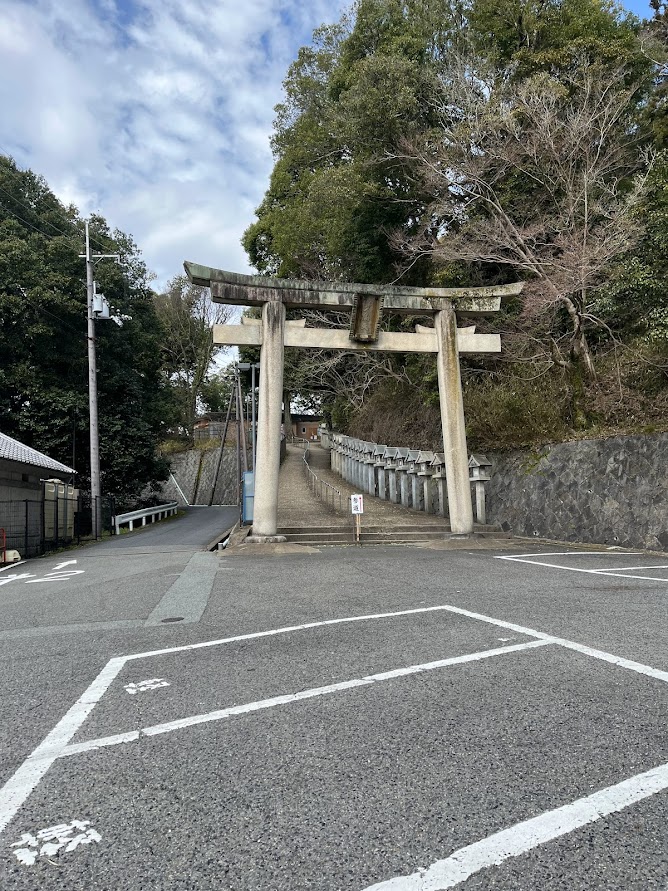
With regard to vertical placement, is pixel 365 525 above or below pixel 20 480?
below

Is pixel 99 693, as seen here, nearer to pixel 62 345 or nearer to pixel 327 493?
pixel 327 493

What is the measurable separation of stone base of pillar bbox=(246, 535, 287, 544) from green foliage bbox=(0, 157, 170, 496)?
13771mm

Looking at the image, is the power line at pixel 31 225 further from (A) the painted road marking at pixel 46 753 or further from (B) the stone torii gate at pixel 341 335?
(A) the painted road marking at pixel 46 753

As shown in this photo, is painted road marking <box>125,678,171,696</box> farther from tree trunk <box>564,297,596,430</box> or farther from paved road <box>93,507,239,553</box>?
tree trunk <box>564,297,596,430</box>

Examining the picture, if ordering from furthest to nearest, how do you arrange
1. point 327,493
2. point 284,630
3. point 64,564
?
point 327,493, point 64,564, point 284,630

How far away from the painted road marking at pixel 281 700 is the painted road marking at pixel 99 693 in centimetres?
2

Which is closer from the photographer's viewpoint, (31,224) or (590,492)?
(590,492)

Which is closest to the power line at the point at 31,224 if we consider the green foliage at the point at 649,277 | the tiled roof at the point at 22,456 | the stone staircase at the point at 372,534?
the tiled roof at the point at 22,456

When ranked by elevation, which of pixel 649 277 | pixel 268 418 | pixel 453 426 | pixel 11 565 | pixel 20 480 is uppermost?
pixel 649 277

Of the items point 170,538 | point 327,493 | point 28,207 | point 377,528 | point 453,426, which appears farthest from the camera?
point 28,207

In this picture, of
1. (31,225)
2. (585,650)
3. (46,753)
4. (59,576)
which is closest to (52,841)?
(46,753)

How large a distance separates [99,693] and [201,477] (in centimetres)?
3807

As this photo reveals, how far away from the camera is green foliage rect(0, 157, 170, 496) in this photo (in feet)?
66.8

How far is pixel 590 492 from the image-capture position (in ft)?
36.6
